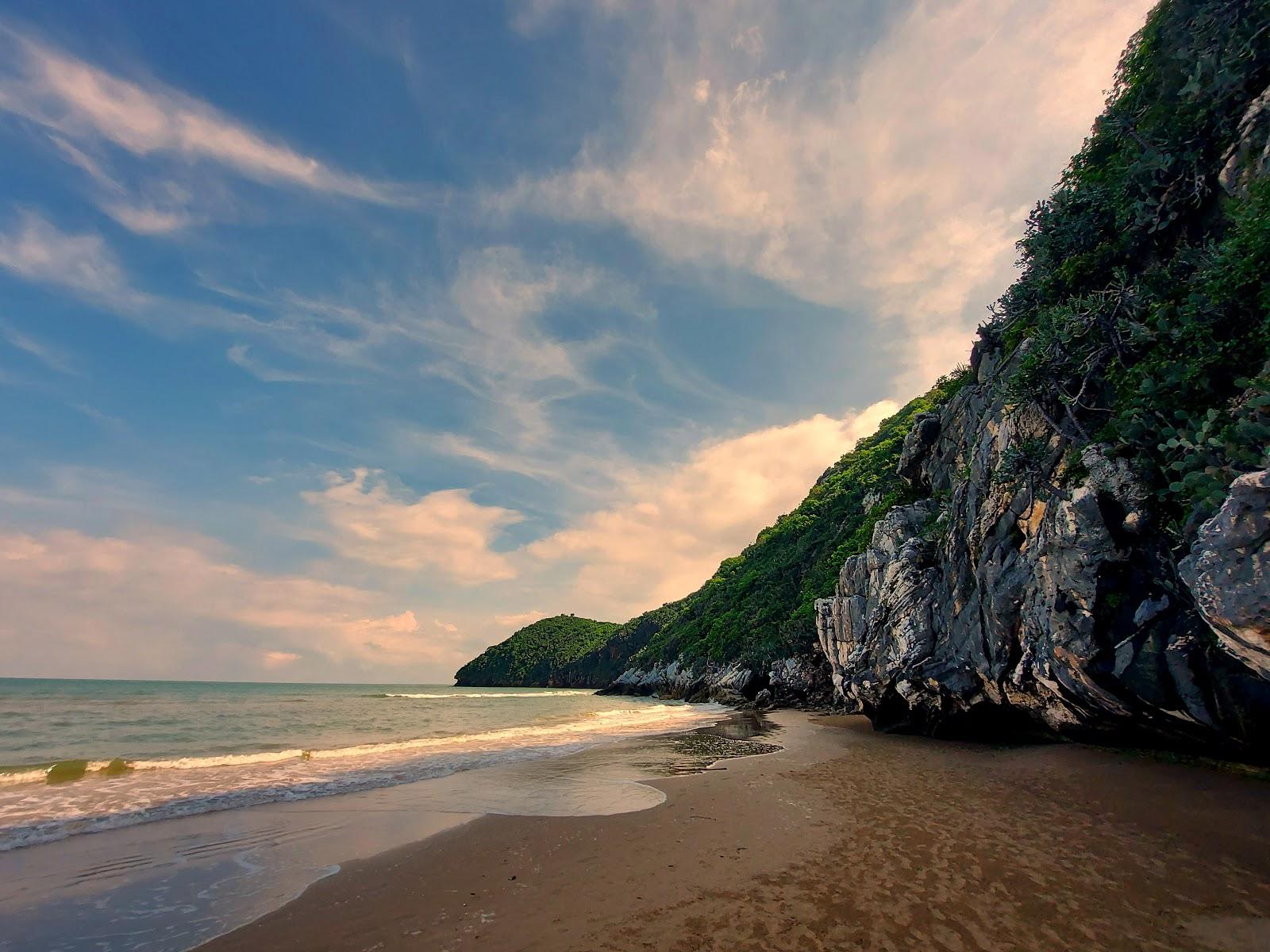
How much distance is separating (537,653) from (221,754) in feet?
485

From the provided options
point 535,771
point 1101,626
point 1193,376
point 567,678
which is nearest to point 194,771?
point 535,771

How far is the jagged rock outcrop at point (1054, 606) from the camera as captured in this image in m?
9.17

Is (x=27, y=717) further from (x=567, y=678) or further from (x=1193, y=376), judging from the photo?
(x=567, y=678)

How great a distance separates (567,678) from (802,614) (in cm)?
11129

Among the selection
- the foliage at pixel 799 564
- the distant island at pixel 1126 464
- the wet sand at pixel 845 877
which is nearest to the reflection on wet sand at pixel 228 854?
the wet sand at pixel 845 877

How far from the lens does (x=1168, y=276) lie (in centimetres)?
1456

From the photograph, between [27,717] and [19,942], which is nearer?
[19,942]

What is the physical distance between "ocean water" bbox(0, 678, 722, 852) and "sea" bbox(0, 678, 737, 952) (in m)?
0.10

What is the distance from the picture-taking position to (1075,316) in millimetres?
16156

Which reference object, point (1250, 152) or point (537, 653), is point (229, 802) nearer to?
point (1250, 152)

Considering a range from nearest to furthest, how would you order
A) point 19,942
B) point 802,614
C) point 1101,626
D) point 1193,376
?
1. point 19,942
2. point 1193,376
3. point 1101,626
4. point 802,614

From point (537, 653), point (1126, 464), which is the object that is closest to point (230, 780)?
point (1126, 464)

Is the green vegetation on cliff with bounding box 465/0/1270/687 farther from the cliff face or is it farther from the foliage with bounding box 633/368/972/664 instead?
the foliage with bounding box 633/368/972/664

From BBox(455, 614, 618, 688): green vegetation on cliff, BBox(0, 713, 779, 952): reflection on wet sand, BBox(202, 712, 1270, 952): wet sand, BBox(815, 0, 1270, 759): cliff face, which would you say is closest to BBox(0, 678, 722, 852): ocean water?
BBox(0, 713, 779, 952): reflection on wet sand
